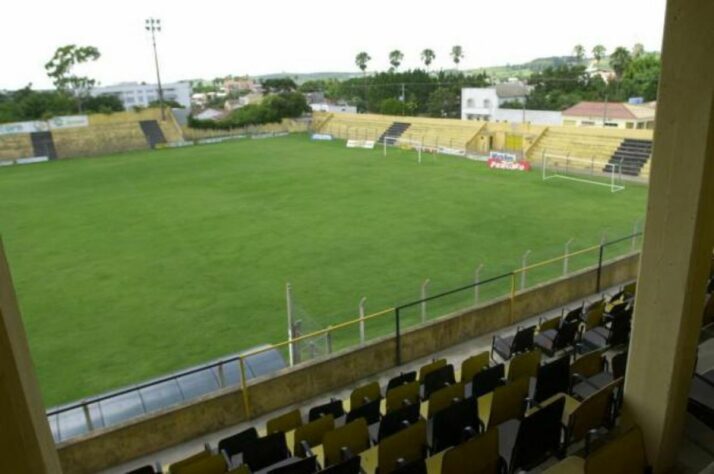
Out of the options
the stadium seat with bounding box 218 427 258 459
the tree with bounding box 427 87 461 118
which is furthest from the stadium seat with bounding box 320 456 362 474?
the tree with bounding box 427 87 461 118

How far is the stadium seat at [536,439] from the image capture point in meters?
4.62

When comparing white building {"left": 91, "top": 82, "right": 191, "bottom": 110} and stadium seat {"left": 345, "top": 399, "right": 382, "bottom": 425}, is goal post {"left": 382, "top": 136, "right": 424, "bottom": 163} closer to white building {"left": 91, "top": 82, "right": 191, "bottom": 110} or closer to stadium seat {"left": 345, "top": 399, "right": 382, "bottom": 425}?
stadium seat {"left": 345, "top": 399, "right": 382, "bottom": 425}

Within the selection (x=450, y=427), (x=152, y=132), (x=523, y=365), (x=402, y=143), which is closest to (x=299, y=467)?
(x=450, y=427)

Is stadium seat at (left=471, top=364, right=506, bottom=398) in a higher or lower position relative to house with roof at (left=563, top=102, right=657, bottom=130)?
higher

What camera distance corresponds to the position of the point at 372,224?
20266 millimetres

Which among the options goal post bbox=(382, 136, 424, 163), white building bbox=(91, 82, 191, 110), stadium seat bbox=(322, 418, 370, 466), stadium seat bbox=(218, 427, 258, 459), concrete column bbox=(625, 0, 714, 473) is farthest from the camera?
white building bbox=(91, 82, 191, 110)

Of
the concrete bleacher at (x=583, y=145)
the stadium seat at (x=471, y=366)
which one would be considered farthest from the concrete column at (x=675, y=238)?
the concrete bleacher at (x=583, y=145)

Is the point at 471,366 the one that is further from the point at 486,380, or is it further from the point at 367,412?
the point at 367,412

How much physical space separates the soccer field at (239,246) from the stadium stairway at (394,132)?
1377 centimetres

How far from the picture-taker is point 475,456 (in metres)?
4.28

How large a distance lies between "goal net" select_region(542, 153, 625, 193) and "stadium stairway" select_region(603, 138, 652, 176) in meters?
0.45

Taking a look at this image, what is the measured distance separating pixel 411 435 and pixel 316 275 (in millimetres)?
10320

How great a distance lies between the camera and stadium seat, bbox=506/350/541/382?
663 centimetres

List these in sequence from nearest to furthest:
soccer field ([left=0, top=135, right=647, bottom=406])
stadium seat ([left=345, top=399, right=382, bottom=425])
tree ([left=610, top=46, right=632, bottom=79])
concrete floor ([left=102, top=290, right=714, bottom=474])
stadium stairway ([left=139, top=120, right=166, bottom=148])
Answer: concrete floor ([left=102, top=290, right=714, bottom=474]) → stadium seat ([left=345, top=399, right=382, bottom=425]) → soccer field ([left=0, top=135, right=647, bottom=406]) → stadium stairway ([left=139, top=120, right=166, bottom=148]) → tree ([left=610, top=46, right=632, bottom=79])
